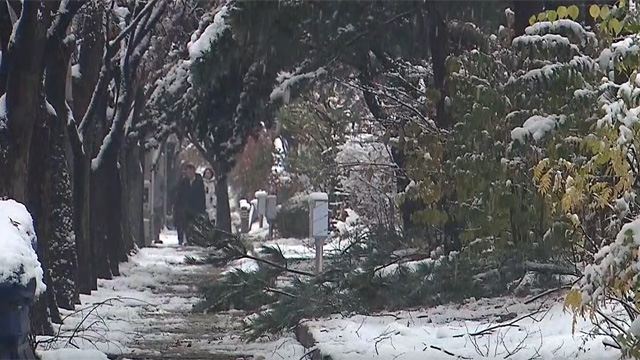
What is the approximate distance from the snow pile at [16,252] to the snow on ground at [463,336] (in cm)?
308

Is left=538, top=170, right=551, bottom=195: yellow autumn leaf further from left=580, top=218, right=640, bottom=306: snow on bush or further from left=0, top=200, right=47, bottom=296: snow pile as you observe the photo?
left=0, top=200, right=47, bottom=296: snow pile

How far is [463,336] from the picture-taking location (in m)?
8.75

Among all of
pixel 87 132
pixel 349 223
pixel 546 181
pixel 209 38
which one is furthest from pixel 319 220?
pixel 349 223

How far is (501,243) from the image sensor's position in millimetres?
9344

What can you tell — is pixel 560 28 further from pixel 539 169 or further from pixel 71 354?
pixel 71 354

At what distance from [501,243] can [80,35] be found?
27.9ft

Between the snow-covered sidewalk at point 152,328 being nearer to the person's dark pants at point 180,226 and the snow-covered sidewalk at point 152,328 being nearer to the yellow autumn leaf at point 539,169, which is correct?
the yellow autumn leaf at point 539,169

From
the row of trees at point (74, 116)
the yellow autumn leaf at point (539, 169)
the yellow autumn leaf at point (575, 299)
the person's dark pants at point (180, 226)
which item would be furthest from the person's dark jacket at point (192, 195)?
the yellow autumn leaf at point (575, 299)

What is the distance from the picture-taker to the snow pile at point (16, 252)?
16.1ft

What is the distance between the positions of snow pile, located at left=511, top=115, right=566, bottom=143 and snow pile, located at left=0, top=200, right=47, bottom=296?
10.9ft

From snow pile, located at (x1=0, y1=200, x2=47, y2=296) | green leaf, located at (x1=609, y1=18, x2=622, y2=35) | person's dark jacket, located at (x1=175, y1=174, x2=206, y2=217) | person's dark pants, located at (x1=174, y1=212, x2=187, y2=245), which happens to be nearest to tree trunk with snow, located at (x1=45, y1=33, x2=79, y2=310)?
snow pile, located at (x1=0, y1=200, x2=47, y2=296)

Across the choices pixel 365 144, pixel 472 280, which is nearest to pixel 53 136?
pixel 472 280

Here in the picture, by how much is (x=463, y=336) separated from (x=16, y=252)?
4.50 meters

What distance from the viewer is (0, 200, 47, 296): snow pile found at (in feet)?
16.1
